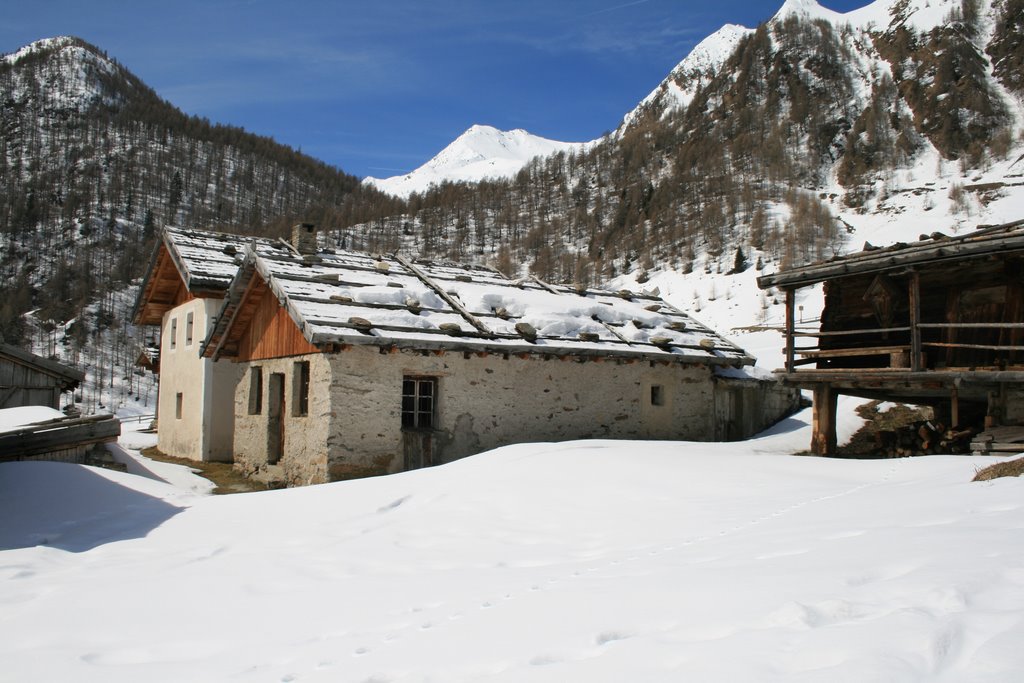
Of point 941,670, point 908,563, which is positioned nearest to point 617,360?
point 908,563

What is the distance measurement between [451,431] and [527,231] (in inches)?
1989

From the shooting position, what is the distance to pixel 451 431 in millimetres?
13523

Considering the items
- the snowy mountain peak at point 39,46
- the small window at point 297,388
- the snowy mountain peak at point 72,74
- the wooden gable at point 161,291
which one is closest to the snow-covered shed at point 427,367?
the small window at point 297,388

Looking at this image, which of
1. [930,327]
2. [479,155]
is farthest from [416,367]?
[479,155]

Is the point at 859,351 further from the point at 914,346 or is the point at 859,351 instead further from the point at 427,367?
the point at 427,367

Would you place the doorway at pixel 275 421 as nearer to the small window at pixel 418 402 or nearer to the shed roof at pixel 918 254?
the small window at pixel 418 402

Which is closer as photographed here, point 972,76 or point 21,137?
point 972,76

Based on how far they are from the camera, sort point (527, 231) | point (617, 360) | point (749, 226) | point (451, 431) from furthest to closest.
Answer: point (527, 231) < point (749, 226) < point (617, 360) < point (451, 431)

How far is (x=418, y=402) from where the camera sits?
1361 cm

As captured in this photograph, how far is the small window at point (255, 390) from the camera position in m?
16.0

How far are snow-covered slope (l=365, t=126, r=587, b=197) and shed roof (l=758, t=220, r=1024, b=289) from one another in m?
115

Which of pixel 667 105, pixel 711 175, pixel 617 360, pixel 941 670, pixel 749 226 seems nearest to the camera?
pixel 941 670

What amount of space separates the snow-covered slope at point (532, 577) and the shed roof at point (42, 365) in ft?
23.2

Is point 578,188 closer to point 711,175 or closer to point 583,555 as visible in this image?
point 711,175
